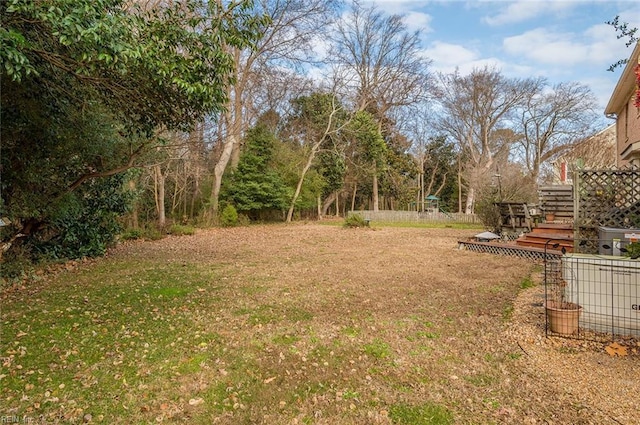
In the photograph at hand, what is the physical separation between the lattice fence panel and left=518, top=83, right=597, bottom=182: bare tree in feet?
55.9

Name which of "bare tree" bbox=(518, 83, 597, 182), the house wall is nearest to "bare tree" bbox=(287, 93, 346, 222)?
"bare tree" bbox=(518, 83, 597, 182)

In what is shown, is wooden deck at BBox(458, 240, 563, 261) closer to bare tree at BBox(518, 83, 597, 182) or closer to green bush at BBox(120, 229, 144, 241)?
green bush at BBox(120, 229, 144, 241)

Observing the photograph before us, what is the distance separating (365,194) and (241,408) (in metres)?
27.3

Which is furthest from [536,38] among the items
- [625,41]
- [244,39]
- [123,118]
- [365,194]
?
[365,194]

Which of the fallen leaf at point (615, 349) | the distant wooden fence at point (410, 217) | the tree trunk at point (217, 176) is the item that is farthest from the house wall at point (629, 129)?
the tree trunk at point (217, 176)

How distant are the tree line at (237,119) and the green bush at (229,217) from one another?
0.31 feet

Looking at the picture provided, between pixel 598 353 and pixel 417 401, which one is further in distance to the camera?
pixel 598 353

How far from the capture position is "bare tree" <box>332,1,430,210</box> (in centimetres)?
2431

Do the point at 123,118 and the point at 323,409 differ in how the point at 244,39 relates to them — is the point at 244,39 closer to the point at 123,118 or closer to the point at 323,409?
the point at 123,118

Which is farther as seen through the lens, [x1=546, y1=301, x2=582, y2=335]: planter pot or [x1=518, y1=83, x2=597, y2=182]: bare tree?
[x1=518, y1=83, x2=597, y2=182]: bare tree

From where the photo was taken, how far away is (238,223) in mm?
17234

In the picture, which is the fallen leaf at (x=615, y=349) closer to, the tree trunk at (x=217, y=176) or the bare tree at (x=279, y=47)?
the bare tree at (x=279, y=47)

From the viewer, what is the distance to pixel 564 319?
3590 millimetres

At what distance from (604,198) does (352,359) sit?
6645 millimetres
